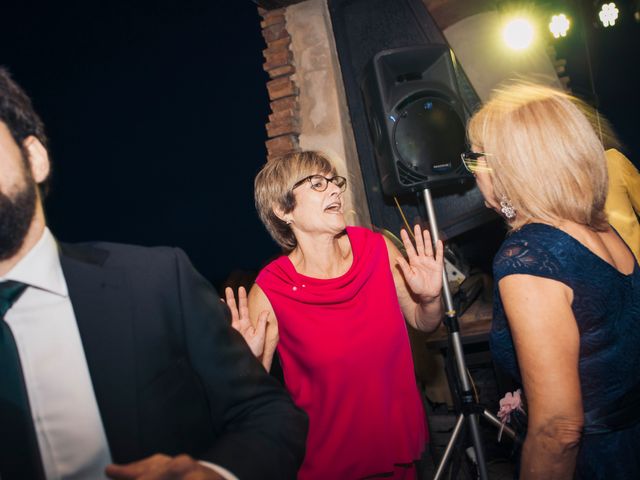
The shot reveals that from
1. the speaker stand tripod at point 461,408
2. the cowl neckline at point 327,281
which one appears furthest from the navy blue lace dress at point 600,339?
the speaker stand tripod at point 461,408

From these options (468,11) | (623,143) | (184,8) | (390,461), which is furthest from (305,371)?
(184,8)

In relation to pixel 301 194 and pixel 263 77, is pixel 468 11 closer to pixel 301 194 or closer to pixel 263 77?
pixel 301 194

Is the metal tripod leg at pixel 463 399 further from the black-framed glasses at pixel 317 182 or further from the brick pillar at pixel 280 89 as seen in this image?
the brick pillar at pixel 280 89

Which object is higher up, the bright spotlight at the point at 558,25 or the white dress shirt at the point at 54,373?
the bright spotlight at the point at 558,25

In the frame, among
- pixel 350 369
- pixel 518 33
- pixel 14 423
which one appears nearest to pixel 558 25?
pixel 518 33

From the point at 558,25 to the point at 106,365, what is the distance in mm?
6224

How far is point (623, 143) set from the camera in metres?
6.24

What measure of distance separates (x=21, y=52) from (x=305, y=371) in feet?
41.6

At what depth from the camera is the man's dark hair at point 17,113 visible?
785mm

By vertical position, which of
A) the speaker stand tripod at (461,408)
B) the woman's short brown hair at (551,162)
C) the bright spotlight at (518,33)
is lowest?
the speaker stand tripod at (461,408)

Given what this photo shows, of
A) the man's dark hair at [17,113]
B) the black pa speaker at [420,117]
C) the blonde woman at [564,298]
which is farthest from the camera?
the black pa speaker at [420,117]

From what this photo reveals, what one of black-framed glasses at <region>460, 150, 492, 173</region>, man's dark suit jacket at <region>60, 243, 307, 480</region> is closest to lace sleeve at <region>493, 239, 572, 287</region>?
black-framed glasses at <region>460, 150, 492, 173</region>

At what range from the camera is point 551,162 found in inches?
46.8

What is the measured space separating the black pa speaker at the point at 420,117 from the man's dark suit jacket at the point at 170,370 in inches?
63.1
